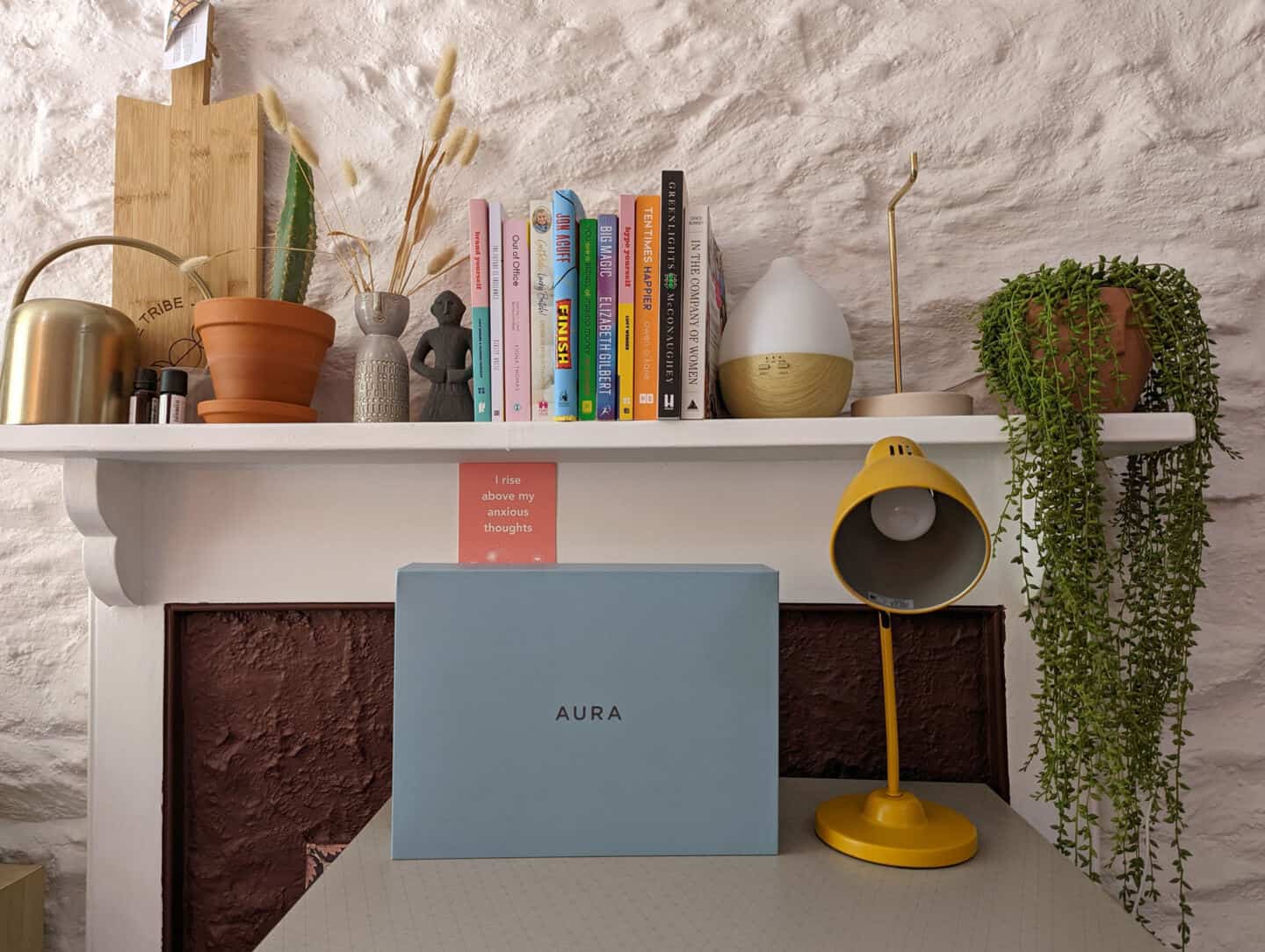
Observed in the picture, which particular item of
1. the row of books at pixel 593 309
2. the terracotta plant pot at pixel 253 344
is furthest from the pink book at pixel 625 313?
the terracotta plant pot at pixel 253 344

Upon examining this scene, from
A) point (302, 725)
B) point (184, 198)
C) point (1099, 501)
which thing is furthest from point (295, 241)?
point (1099, 501)

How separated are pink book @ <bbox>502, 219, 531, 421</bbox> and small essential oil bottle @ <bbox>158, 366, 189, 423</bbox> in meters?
0.44

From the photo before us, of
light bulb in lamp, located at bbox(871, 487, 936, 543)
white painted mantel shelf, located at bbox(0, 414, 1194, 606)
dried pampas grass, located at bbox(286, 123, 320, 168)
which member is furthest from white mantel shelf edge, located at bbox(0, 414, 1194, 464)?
dried pampas grass, located at bbox(286, 123, 320, 168)

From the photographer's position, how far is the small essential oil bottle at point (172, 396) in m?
1.04

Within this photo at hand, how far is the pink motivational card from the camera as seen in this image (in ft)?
3.82

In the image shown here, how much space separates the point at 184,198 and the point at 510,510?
687 mm

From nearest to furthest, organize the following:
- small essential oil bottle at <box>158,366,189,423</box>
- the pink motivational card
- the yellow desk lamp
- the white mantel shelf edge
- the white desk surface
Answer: the white desk surface < the yellow desk lamp < the white mantel shelf edge < small essential oil bottle at <box>158,366,189,423</box> < the pink motivational card

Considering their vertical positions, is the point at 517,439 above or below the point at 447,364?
below

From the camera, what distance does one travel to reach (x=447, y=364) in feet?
3.57

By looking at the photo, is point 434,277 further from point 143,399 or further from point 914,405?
point 914,405

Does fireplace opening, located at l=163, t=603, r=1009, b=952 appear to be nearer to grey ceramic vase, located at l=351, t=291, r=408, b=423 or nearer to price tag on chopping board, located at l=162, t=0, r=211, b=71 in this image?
grey ceramic vase, located at l=351, t=291, r=408, b=423

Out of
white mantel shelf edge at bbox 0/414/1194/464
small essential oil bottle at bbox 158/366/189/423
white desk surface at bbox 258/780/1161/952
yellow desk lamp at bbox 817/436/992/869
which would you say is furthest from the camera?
small essential oil bottle at bbox 158/366/189/423

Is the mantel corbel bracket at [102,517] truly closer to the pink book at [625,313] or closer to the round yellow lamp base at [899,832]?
the pink book at [625,313]

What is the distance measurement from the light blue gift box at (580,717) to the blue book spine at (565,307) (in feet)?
0.74
